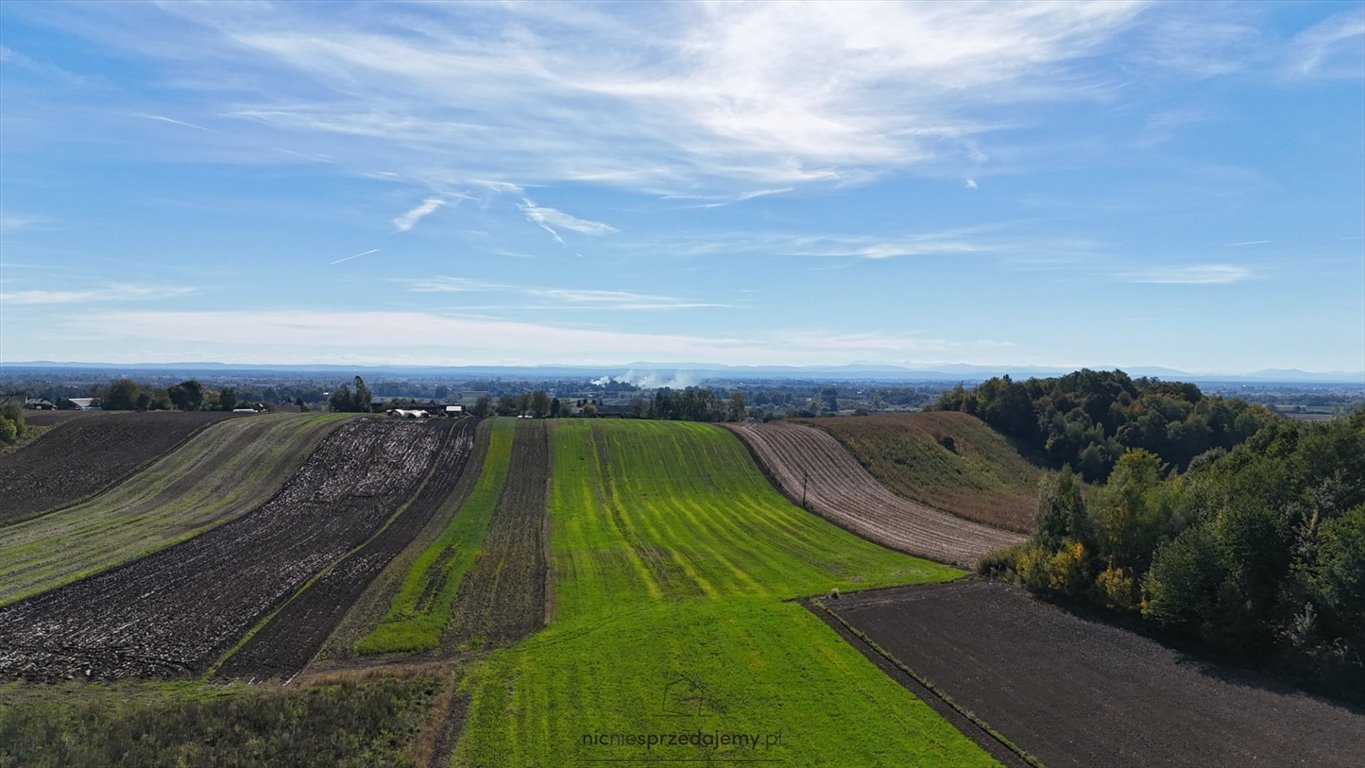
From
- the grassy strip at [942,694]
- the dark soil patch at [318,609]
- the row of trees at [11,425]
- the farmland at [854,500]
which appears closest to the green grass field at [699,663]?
the grassy strip at [942,694]

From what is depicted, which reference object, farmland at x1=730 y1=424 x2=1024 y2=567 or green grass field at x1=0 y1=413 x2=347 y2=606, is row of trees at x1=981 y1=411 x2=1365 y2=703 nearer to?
farmland at x1=730 y1=424 x2=1024 y2=567

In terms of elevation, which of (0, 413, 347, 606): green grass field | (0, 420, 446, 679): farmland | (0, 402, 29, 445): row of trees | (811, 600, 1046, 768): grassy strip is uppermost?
(0, 402, 29, 445): row of trees

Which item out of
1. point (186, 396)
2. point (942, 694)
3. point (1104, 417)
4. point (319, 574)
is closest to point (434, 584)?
point (319, 574)

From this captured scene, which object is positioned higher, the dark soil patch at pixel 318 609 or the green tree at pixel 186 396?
the green tree at pixel 186 396

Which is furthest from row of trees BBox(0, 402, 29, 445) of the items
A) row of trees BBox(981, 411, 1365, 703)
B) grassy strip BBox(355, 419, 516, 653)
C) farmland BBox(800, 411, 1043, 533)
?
row of trees BBox(981, 411, 1365, 703)

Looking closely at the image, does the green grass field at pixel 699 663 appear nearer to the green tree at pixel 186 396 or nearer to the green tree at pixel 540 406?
the green tree at pixel 540 406

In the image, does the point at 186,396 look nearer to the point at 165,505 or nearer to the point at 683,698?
the point at 165,505
